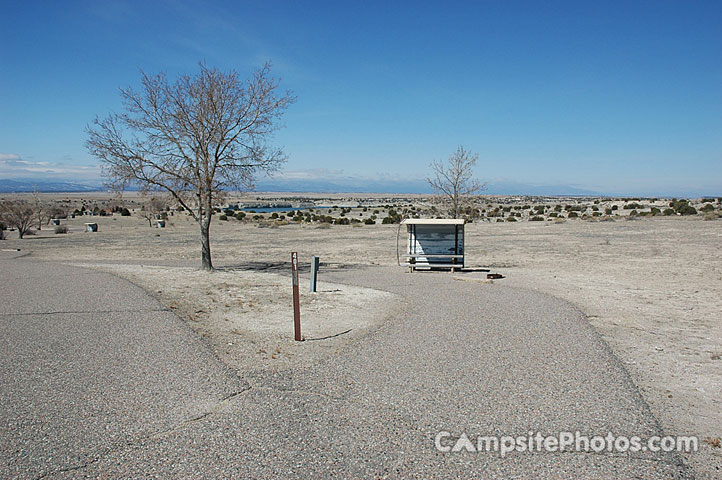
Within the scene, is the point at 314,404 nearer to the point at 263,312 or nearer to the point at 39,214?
the point at 263,312

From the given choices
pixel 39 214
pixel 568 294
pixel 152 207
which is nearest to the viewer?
pixel 568 294

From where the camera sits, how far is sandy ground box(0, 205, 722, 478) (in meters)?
6.45

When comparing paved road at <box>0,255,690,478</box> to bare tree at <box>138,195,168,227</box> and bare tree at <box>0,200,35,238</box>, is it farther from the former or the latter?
bare tree at <box>0,200,35,238</box>

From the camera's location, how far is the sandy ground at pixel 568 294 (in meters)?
6.45

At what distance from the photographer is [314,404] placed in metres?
5.27

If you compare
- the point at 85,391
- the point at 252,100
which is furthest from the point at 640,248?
the point at 85,391

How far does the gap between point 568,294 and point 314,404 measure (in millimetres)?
9123

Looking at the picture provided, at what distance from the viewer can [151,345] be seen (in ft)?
24.0

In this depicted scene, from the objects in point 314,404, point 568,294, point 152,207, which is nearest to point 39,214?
point 152,207

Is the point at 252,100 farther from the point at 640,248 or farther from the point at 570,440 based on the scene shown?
the point at 640,248

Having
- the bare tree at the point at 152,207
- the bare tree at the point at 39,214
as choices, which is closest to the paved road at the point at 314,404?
the bare tree at the point at 152,207

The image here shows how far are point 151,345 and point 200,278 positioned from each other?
8.35 m

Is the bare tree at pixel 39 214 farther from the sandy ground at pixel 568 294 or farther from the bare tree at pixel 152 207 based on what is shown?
the sandy ground at pixel 568 294

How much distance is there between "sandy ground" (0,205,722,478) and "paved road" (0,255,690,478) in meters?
0.46
